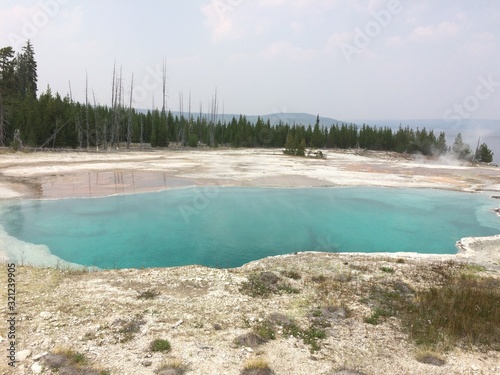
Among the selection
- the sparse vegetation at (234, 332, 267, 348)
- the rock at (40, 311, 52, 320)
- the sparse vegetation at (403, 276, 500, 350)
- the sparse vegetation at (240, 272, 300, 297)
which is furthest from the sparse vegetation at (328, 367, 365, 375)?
the rock at (40, 311, 52, 320)

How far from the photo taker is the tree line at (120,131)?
50375mm

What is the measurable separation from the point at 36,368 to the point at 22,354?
57 cm

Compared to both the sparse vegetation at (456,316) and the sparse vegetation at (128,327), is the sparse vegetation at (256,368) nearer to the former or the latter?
the sparse vegetation at (128,327)

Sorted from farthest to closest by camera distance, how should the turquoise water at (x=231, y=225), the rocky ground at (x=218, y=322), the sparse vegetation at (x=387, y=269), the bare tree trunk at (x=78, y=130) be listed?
the bare tree trunk at (x=78, y=130)
the turquoise water at (x=231, y=225)
the sparse vegetation at (x=387, y=269)
the rocky ground at (x=218, y=322)

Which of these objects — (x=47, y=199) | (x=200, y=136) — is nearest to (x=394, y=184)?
(x=47, y=199)

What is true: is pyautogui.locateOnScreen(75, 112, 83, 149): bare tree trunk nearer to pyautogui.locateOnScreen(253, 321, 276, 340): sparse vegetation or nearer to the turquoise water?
the turquoise water

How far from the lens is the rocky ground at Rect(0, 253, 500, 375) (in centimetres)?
679

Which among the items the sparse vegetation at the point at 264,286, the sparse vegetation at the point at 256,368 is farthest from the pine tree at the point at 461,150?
the sparse vegetation at the point at 256,368

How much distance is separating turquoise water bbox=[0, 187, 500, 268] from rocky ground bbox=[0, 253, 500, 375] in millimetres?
3864

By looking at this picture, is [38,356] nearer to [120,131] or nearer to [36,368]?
[36,368]

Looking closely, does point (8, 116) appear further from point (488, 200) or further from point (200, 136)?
point (488, 200)

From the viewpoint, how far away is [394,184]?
113 ft

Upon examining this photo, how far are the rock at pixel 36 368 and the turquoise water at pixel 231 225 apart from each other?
7.47 meters

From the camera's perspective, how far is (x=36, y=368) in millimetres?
6188
